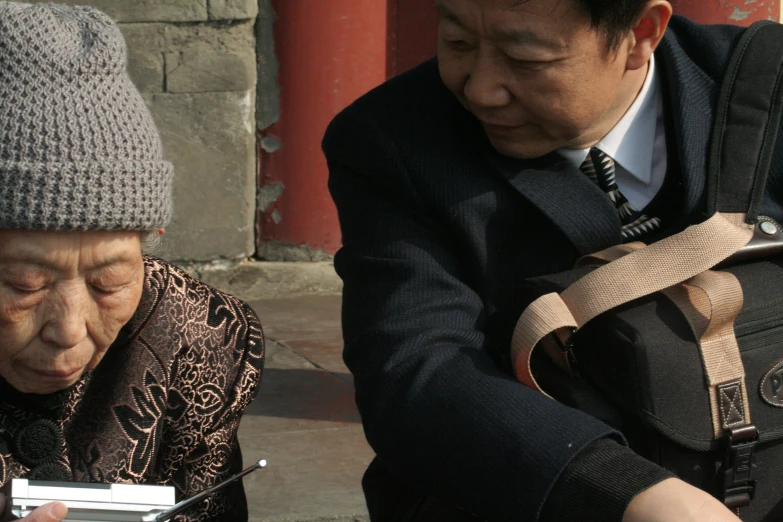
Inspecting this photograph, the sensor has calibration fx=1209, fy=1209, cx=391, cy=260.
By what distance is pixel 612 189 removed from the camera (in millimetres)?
2168

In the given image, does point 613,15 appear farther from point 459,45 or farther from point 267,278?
point 267,278

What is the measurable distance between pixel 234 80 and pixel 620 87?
308 centimetres

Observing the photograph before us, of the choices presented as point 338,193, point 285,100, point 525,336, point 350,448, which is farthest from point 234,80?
point 525,336

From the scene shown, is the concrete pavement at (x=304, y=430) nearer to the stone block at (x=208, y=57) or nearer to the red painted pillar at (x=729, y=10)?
the stone block at (x=208, y=57)

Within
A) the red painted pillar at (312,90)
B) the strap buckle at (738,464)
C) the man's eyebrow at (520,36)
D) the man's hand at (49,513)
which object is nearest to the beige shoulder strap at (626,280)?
the strap buckle at (738,464)

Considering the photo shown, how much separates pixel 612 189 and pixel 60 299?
3.19 ft

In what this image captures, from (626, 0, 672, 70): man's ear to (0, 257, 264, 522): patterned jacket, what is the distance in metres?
0.88

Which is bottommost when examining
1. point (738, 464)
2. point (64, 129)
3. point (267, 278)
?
point (267, 278)

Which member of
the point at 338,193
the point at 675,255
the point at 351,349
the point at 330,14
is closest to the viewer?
the point at 675,255

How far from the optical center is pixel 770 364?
76.0 inches

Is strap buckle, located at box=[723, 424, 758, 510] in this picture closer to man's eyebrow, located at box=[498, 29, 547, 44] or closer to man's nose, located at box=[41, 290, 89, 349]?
man's eyebrow, located at box=[498, 29, 547, 44]

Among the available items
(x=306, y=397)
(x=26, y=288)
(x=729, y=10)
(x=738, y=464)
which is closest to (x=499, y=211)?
(x=738, y=464)

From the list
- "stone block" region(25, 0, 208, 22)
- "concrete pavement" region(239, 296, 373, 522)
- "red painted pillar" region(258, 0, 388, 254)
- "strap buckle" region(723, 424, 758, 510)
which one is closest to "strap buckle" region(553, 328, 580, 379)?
"strap buckle" region(723, 424, 758, 510)

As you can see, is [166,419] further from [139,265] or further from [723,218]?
[723,218]
